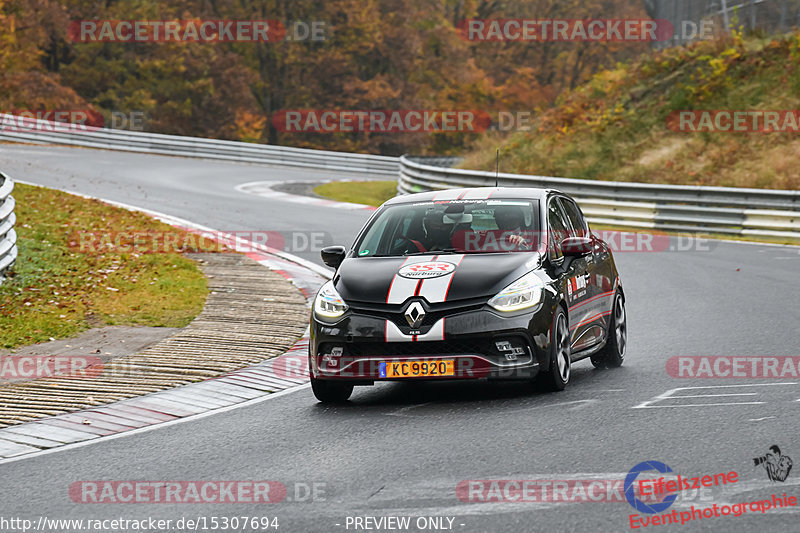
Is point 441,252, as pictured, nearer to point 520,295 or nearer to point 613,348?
point 520,295

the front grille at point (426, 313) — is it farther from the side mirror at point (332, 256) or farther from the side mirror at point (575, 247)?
the side mirror at point (575, 247)

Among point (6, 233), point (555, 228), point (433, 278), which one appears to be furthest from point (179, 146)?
point (433, 278)

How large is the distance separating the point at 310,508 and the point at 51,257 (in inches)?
424

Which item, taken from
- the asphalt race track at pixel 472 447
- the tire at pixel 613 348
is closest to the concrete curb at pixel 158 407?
the asphalt race track at pixel 472 447

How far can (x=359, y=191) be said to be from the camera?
108 ft

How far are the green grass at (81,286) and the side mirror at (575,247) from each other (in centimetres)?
479

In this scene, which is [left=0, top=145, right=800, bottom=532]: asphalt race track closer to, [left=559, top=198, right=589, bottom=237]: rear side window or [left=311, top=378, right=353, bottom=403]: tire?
[left=311, top=378, right=353, bottom=403]: tire

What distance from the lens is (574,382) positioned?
30.5ft

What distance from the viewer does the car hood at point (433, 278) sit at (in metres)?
8.29

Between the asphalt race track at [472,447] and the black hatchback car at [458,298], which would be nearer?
the asphalt race track at [472,447]

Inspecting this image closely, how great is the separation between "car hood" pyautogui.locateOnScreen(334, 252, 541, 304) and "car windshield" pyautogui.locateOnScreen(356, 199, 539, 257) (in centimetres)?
24

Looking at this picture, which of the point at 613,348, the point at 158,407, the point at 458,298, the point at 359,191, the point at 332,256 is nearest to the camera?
the point at 458,298

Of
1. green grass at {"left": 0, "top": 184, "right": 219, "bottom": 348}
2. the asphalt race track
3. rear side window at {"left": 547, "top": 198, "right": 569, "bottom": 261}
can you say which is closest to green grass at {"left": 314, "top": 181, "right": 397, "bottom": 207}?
green grass at {"left": 0, "top": 184, "right": 219, "bottom": 348}

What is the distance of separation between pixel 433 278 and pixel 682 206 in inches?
639
